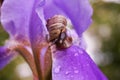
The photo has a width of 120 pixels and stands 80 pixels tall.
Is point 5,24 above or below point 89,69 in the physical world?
above

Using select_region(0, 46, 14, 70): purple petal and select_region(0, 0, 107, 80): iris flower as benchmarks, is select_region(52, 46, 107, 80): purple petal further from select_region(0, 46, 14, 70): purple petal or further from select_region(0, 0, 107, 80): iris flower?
select_region(0, 46, 14, 70): purple petal

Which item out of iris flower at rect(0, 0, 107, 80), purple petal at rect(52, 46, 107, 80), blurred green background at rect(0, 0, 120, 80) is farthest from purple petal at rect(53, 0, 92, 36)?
blurred green background at rect(0, 0, 120, 80)

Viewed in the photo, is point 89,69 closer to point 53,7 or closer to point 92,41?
point 53,7

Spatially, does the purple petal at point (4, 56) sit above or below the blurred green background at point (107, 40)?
above

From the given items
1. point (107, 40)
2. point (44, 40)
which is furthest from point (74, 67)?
point (107, 40)

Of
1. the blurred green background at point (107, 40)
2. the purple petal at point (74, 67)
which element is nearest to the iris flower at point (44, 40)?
the purple petal at point (74, 67)

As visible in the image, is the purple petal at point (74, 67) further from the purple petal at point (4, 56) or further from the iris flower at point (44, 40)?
the purple petal at point (4, 56)

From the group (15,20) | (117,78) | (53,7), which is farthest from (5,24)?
(117,78)
